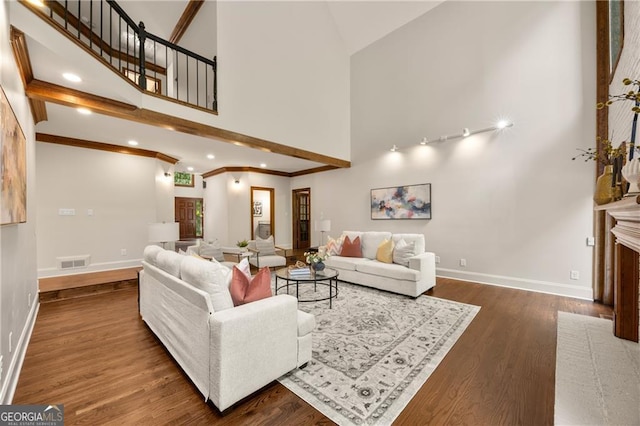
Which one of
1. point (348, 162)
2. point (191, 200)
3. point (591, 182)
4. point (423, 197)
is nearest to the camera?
point (591, 182)

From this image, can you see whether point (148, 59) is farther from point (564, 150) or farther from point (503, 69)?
point (564, 150)

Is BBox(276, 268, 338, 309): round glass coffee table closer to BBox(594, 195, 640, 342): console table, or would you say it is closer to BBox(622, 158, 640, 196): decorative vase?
BBox(594, 195, 640, 342): console table

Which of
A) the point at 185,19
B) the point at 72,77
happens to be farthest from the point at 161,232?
the point at 185,19

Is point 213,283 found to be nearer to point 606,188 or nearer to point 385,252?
point 385,252

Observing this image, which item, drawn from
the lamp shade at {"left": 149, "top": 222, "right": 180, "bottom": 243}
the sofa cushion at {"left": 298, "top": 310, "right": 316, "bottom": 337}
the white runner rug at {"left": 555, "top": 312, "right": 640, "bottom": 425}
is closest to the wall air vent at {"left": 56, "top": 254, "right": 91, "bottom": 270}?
the lamp shade at {"left": 149, "top": 222, "right": 180, "bottom": 243}

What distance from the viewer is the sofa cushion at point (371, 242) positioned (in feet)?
15.9

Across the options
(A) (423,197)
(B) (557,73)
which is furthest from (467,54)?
(A) (423,197)

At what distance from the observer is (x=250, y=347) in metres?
1.77

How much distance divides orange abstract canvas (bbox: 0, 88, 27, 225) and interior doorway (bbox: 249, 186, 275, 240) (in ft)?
19.2

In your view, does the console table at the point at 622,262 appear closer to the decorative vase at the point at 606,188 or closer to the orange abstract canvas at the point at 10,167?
the decorative vase at the point at 606,188

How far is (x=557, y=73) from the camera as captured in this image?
13.2 feet

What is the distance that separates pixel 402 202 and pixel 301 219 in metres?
3.96

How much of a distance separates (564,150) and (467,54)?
2448mm

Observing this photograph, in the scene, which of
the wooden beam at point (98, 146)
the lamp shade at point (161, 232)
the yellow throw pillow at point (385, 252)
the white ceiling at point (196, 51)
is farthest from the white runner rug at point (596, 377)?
the wooden beam at point (98, 146)
